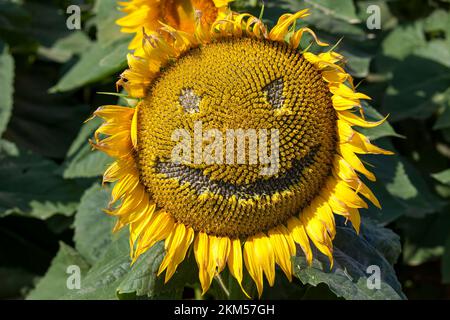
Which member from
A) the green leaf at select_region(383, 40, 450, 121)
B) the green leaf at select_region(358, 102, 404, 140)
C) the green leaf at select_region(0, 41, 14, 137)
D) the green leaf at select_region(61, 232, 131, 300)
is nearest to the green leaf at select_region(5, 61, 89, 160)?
the green leaf at select_region(0, 41, 14, 137)

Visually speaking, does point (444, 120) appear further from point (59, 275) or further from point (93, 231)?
point (59, 275)

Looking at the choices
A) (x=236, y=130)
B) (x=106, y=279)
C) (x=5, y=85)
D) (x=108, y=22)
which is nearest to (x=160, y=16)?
(x=108, y=22)

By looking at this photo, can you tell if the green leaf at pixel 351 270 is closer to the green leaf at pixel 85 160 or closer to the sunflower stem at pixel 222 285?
the sunflower stem at pixel 222 285

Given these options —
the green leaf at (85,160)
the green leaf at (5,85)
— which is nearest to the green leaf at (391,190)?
the green leaf at (85,160)

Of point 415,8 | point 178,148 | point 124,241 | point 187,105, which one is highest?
point 415,8
